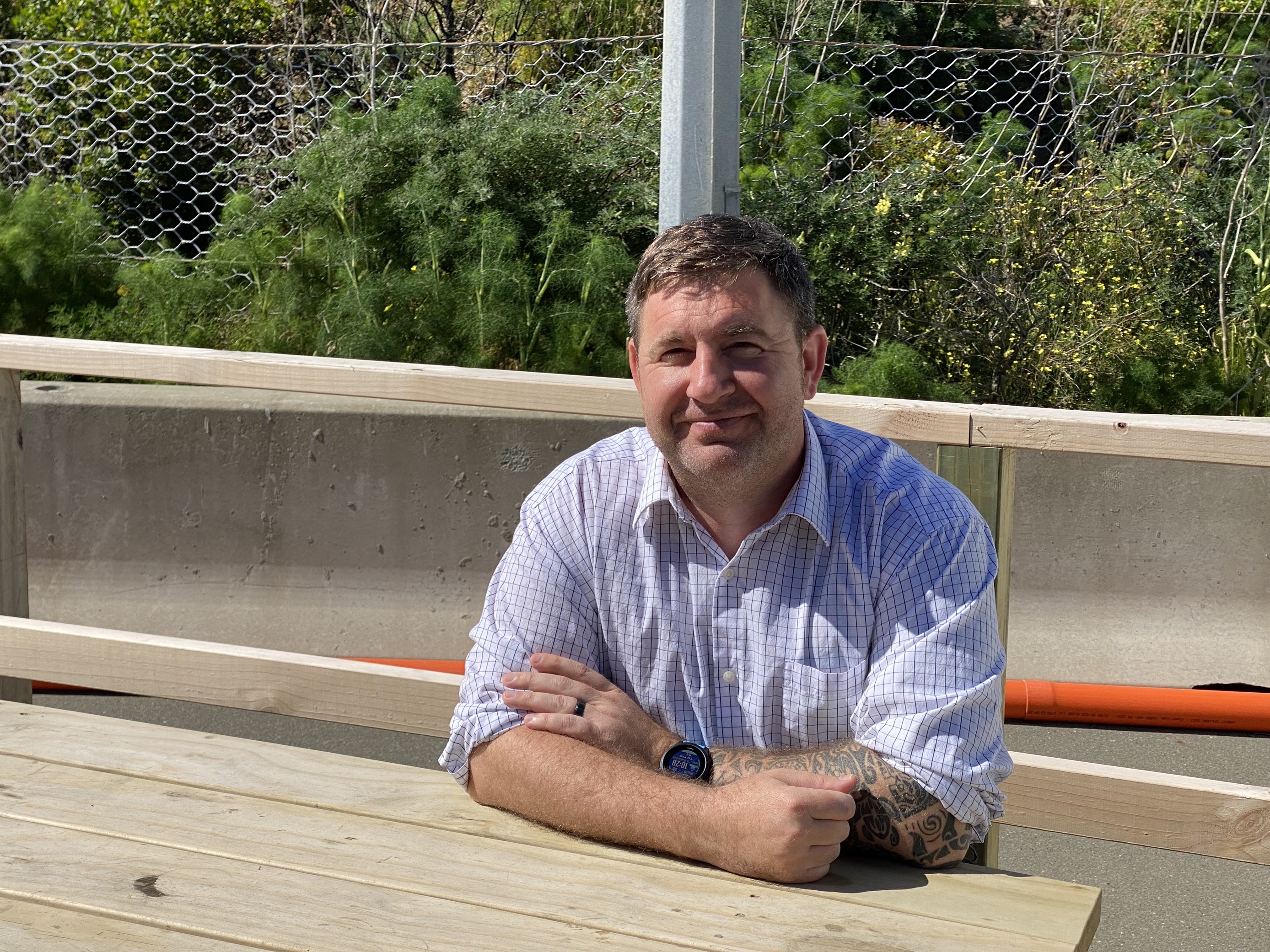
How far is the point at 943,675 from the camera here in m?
2.09

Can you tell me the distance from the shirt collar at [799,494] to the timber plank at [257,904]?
0.72 m

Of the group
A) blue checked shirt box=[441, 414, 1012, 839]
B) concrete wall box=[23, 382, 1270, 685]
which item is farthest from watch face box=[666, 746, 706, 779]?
concrete wall box=[23, 382, 1270, 685]

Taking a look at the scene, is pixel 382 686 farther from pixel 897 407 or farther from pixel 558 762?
pixel 897 407

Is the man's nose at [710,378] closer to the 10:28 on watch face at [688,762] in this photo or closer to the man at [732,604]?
the man at [732,604]

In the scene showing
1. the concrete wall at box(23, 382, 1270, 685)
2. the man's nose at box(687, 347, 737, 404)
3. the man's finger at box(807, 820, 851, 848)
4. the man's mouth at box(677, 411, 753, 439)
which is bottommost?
the concrete wall at box(23, 382, 1270, 685)

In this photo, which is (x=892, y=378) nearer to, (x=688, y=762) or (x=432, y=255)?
(x=432, y=255)

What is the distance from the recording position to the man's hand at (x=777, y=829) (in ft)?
6.14

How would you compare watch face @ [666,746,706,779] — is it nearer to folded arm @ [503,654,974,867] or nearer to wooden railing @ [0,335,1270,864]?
folded arm @ [503,654,974,867]

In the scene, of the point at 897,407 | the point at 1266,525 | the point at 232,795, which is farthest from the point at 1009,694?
the point at 232,795

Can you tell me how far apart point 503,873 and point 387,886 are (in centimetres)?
15

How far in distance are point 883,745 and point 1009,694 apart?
287 centimetres

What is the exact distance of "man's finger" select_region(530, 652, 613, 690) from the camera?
2.23m

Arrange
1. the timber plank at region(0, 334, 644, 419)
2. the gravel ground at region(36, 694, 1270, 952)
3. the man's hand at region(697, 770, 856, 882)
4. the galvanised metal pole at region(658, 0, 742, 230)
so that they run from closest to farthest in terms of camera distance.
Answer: the man's hand at region(697, 770, 856, 882) → the timber plank at region(0, 334, 644, 419) → the galvanised metal pole at region(658, 0, 742, 230) → the gravel ground at region(36, 694, 1270, 952)

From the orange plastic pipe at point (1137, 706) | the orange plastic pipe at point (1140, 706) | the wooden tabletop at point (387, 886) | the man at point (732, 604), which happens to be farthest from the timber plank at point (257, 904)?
the orange plastic pipe at point (1140, 706)
